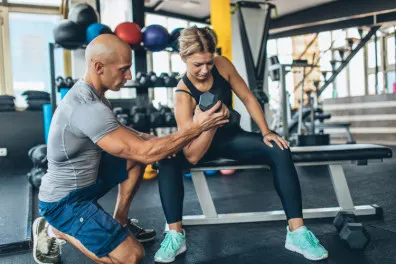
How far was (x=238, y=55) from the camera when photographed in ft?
19.4

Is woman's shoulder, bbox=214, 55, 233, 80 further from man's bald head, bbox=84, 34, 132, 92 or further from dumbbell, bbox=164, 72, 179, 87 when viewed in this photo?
dumbbell, bbox=164, 72, 179, 87

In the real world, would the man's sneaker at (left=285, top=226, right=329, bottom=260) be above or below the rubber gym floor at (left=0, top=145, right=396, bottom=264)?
above

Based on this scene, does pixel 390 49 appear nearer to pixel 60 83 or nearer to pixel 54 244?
pixel 60 83

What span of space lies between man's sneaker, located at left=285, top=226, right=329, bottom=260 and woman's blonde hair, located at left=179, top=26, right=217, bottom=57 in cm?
88

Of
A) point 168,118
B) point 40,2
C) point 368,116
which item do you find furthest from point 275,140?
point 40,2

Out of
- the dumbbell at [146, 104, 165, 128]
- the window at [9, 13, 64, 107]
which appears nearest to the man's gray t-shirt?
the dumbbell at [146, 104, 165, 128]

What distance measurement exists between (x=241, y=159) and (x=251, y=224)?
484 mm

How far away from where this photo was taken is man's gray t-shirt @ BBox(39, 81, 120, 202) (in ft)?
3.96

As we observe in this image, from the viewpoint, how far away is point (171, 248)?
5.07 ft

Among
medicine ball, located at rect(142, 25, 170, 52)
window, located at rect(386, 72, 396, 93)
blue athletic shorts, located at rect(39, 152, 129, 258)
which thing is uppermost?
medicine ball, located at rect(142, 25, 170, 52)

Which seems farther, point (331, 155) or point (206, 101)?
point (331, 155)

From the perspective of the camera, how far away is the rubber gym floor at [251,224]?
157 centimetres

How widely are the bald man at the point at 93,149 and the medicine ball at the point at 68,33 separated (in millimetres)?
2664

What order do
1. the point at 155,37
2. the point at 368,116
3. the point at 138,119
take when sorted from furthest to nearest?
the point at 368,116
the point at 155,37
the point at 138,119
